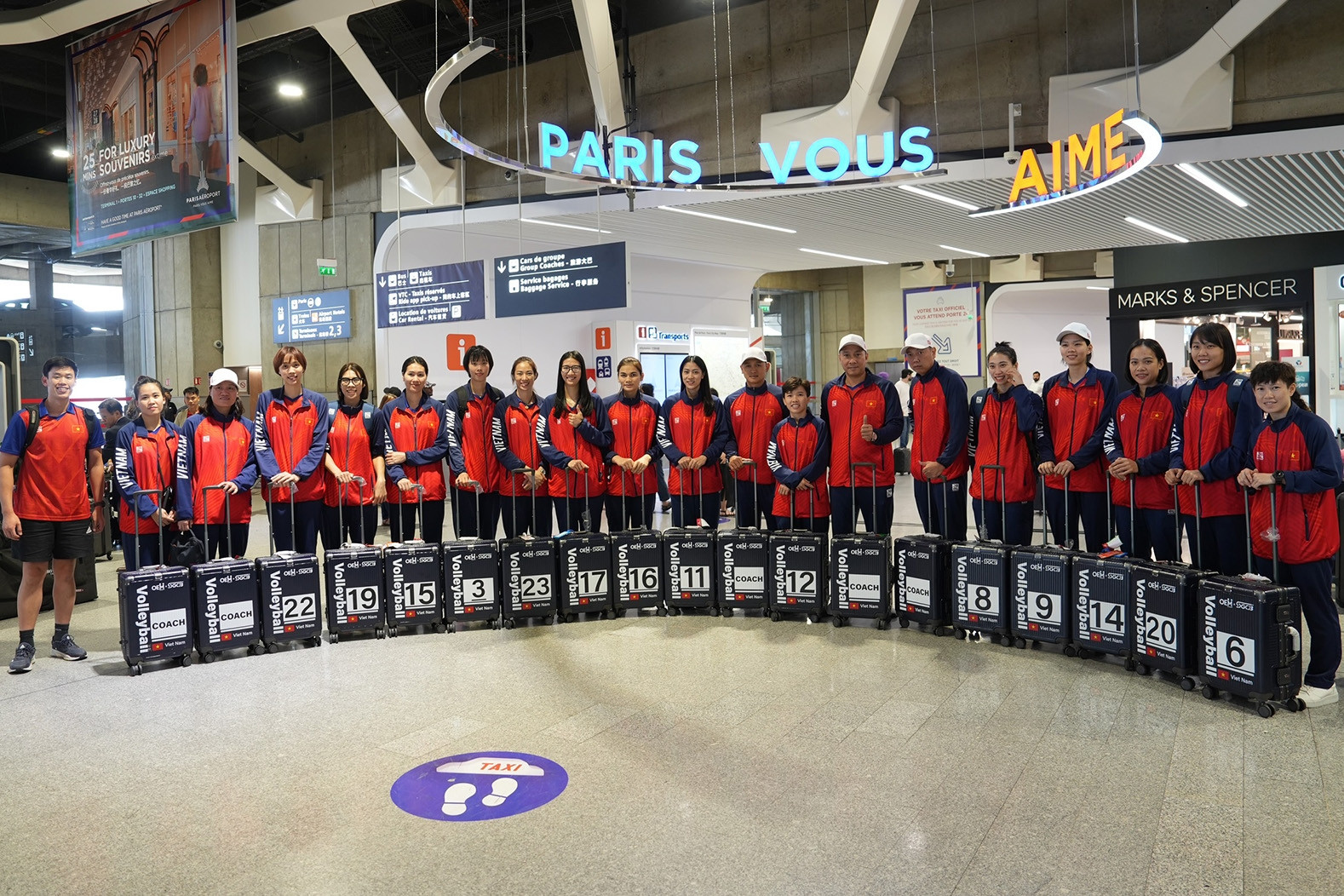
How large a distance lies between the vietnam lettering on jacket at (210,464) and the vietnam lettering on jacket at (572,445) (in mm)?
1732

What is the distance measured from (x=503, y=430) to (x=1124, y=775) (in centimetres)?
395

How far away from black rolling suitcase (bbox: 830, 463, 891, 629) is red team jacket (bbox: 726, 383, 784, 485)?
74cm

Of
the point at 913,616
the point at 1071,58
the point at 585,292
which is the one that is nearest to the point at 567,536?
the point at 913,616

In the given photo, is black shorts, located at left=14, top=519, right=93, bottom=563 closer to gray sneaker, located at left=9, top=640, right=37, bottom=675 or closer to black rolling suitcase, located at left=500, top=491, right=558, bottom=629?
gray sneaker, located at left=9, top=640, right=37, bottom=675

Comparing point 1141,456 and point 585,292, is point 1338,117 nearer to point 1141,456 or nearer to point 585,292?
point 1141,456

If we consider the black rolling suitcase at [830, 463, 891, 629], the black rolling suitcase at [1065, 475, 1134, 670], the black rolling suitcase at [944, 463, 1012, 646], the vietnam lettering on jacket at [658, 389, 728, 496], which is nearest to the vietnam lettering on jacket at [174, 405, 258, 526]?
the vietnam lettering on jacket at [658, 389, 728, 496]

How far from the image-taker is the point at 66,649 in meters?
5.17

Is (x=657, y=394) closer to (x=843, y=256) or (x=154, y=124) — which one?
(x=843, y=256)

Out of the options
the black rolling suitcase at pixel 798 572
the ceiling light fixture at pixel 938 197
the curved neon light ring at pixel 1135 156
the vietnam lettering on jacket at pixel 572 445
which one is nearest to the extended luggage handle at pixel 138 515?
the vietnam lettering on jacket at pixel 572 445

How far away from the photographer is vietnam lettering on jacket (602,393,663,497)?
20.2 feet

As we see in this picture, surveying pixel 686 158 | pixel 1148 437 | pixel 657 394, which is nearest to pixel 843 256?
pixel 657 394

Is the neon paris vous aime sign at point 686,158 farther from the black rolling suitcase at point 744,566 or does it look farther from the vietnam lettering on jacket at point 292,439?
the black rolling suitcase at point 744,566

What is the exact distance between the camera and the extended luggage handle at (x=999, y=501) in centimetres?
527

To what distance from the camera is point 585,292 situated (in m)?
8.02
